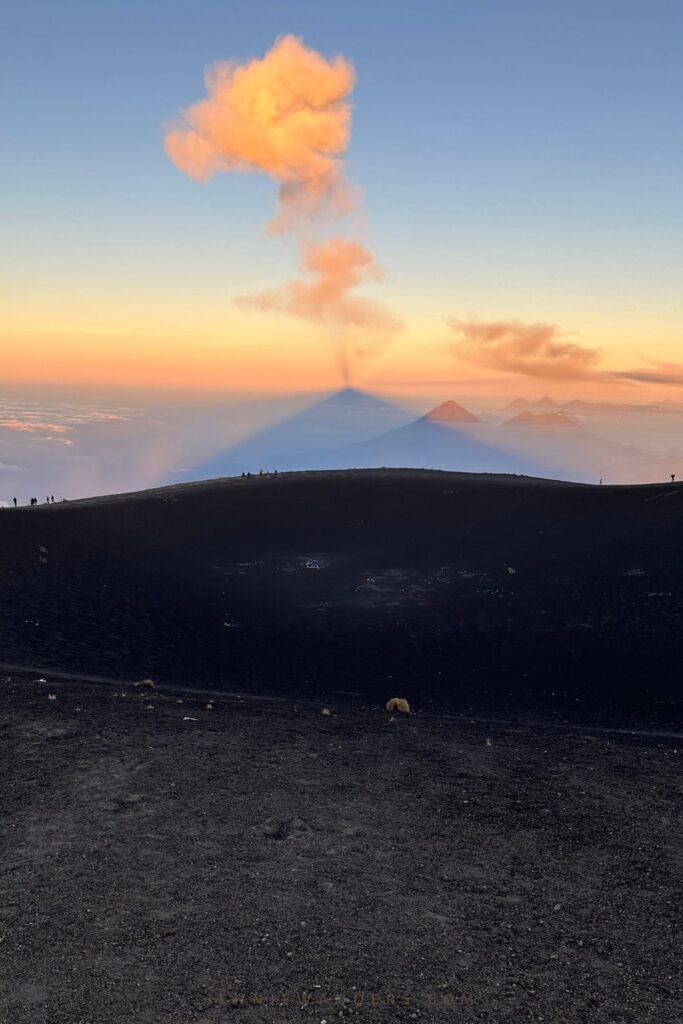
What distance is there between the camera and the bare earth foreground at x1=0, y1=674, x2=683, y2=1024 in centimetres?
929

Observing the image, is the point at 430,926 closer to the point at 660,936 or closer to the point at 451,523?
the point at 660,936

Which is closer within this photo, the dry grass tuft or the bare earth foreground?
the bare earth foreground

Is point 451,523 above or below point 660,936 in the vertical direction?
above

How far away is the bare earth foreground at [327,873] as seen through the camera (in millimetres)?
9289

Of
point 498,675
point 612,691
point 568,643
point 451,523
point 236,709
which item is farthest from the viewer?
point 451,523

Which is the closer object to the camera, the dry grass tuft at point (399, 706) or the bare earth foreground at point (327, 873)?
the bare earth foreground at point (327, 873)

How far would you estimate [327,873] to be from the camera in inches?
481

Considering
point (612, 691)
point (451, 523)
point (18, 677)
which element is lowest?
point (612, 691)

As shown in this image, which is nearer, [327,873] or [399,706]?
[327,873]

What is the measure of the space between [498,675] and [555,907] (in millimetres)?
17220

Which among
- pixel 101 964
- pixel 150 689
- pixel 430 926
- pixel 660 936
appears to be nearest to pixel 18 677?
pixel 150 689

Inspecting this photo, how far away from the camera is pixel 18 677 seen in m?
23.7

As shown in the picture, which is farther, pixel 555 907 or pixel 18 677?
pixel 18 677

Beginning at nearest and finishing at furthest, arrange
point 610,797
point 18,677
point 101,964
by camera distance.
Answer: point 101,964, point 610,797, point 18,677
